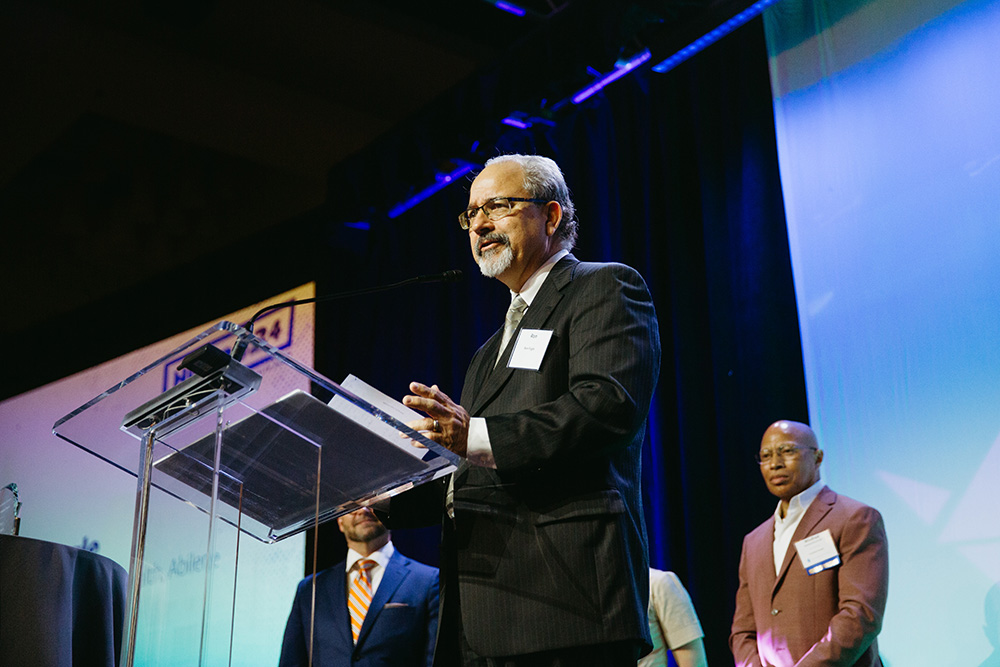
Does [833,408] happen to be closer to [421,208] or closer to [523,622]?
[523,622]

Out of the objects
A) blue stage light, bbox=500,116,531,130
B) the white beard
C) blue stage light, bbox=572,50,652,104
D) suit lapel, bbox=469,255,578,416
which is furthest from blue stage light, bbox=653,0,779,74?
suit lapel, bbox=469,255,578,416

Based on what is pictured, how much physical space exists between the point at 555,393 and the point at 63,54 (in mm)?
5483

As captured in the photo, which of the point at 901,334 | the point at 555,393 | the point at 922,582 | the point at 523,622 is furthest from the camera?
the point at 901,334

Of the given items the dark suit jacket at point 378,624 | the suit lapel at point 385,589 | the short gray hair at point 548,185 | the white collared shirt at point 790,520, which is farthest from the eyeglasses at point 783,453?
the short gray hair at point 548,185

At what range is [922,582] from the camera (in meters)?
3.61

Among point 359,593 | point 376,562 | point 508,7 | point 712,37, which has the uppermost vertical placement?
point 508,7

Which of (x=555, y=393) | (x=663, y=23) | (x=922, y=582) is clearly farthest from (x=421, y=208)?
(x=555, y=393)

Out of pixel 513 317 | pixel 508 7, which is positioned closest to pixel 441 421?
pixel 513 317

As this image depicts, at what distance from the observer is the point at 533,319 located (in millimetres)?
2016

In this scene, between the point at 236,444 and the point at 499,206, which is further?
the point at 499,206

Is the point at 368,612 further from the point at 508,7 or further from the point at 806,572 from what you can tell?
the point at 508,7

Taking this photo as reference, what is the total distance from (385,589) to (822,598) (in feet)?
5.77

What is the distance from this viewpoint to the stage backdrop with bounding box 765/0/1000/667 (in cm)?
355

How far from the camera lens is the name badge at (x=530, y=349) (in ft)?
6.30
